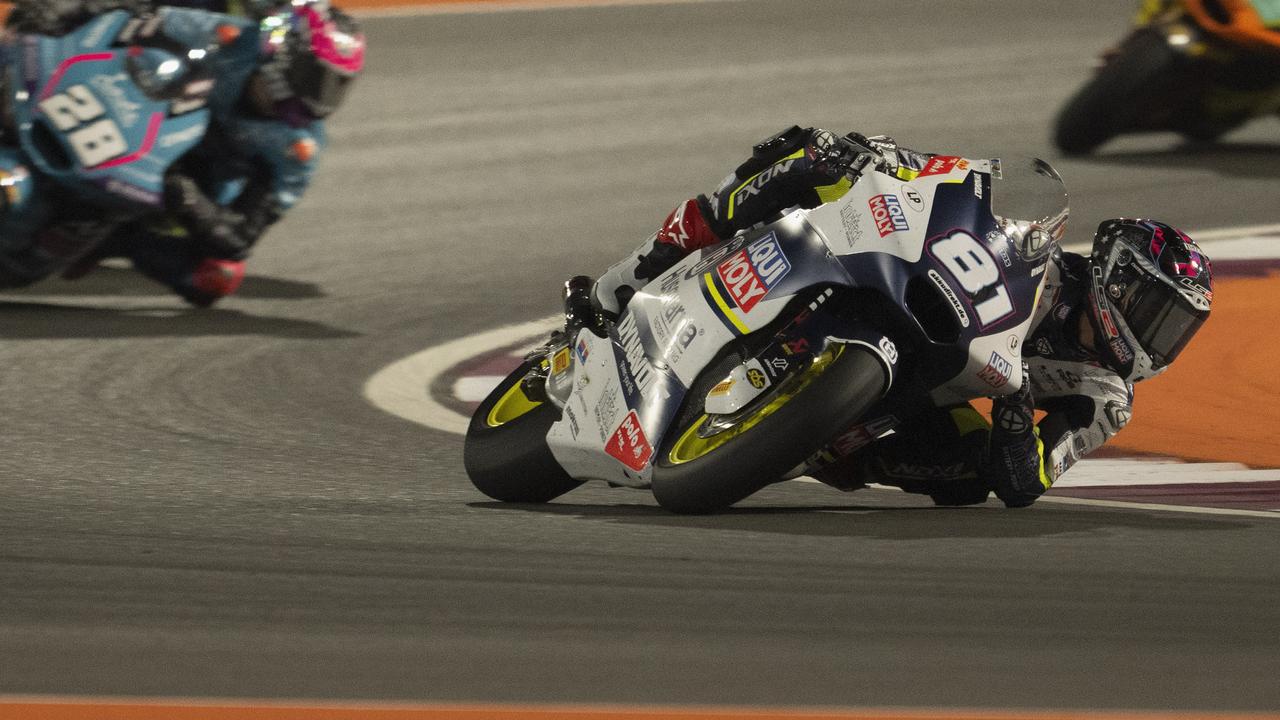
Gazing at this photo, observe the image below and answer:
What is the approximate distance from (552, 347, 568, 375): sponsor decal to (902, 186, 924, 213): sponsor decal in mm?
1165

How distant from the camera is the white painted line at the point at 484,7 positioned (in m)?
19.5

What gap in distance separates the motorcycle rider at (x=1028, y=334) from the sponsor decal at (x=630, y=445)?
1.68ft

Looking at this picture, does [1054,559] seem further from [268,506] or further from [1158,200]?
[1158,200]

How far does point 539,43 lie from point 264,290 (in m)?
7.37

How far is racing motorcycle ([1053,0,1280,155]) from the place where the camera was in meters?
13.7

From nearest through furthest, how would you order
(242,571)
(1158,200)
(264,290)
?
1. (242,571)
2. (264,290)
3. (1158,200)

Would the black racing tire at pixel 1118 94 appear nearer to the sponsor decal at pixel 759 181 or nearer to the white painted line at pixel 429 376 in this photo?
the white painted line at pixel 429 376

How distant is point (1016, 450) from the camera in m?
6.30

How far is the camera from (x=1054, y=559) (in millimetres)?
5668

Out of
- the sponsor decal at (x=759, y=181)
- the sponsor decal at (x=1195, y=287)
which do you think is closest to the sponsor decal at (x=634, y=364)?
the sponsor decal at (x=759, y=181)

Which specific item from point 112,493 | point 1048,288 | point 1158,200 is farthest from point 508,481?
point 1158,200

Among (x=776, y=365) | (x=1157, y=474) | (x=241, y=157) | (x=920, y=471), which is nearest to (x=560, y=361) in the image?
(x=776, y=365)

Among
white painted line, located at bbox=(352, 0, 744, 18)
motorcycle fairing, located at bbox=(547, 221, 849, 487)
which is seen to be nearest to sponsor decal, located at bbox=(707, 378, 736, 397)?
motorcycle fairing, located at bbox=(547, 221, 849, 487)

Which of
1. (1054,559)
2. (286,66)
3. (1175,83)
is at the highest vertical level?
(1054,559)
